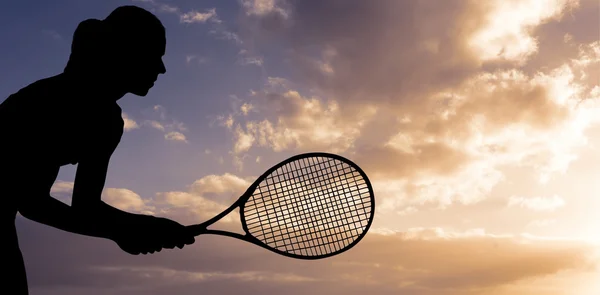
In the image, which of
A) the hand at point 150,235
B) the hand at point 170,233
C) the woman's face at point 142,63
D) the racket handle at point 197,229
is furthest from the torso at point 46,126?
the racket handle at point 197,229

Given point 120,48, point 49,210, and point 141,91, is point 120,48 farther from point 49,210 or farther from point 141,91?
point 49,210

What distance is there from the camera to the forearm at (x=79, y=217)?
4.34 meters

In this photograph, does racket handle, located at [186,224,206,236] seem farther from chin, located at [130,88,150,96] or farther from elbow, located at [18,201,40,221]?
elbow, located at [18,201,40,221]

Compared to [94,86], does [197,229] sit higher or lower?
lower

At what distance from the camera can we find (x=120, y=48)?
4672mm

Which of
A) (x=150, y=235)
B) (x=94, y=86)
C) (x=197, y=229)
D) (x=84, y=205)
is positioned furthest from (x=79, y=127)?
(x=197, y=229)

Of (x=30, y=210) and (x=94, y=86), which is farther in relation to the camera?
(x=94, y=86)

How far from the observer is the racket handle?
634cm

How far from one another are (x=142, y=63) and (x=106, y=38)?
329mm

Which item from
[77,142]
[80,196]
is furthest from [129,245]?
[77,142]

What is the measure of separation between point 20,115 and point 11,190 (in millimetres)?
534

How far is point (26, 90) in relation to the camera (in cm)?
445

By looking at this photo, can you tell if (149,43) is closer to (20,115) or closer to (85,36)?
(85,36)

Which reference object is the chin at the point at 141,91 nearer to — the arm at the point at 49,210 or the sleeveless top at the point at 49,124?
the sleeveless top at the point at 49,124
